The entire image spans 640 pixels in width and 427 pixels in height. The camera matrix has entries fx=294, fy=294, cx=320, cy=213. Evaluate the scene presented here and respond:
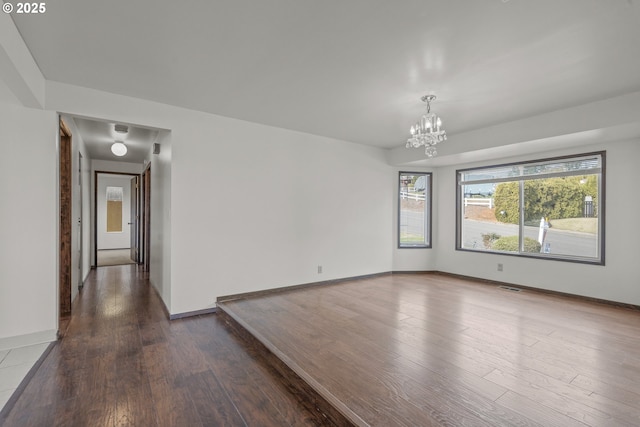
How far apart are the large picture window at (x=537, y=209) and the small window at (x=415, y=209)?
0.62 meters

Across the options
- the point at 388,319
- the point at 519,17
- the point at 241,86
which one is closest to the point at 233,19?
the point at 241,86

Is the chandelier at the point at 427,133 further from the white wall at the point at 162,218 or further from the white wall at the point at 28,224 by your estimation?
the white wall at the point at 28,224

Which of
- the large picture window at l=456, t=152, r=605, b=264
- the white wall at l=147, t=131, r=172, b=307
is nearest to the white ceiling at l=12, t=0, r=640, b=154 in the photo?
the white wall at l=147, t=131, r=172, b=307

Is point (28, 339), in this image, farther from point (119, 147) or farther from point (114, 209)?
point (114, 209)

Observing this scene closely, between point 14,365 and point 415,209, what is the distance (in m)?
5.99

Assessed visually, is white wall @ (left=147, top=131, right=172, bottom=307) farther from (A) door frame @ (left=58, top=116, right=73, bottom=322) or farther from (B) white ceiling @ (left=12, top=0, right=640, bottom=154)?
(A) door frame @ (left=58, top=116, right=73, bottom=322)

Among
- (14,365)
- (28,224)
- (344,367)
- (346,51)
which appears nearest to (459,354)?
(344,367)

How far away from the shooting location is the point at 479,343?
2699 millimetres

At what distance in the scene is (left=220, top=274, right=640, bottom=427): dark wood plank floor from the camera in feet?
5.86

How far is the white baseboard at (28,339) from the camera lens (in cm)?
269

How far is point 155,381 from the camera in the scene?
223 cm

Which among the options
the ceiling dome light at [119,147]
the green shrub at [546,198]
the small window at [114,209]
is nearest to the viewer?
the green shrub at [546,198]

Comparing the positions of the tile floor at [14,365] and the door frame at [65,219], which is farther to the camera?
the door frame at [65,219]

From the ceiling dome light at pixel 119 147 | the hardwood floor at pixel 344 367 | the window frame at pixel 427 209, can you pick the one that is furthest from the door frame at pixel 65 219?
the window frame at pixel 427 209
